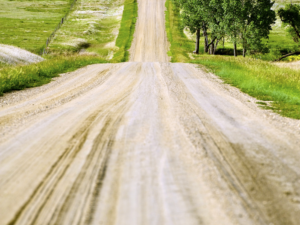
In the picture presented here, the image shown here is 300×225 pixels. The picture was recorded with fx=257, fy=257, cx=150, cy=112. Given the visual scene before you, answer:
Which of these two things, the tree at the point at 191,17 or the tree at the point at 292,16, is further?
the tree at the point at 292,16

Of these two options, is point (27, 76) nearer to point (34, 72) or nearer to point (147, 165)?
point (34, 72)

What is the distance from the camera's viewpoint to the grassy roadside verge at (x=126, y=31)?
3750cm

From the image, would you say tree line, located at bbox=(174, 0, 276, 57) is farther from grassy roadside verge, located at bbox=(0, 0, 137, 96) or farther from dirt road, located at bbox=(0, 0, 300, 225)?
dirt road, located at bbox=(0, 0, 300, 225)

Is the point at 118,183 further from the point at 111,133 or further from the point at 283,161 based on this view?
the point at 283,161

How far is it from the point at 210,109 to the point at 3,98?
7010mm

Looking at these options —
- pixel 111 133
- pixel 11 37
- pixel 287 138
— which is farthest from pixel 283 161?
pixel 11 37

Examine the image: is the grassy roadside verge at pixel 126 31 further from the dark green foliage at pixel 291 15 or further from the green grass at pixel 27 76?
the dark green foliage at pixel 291 15

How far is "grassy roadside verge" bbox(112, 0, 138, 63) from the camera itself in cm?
3750

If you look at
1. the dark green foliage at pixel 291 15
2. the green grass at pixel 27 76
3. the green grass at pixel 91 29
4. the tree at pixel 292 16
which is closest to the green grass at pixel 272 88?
the green grass at pixel 27 76

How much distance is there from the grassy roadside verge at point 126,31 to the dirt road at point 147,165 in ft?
90.9

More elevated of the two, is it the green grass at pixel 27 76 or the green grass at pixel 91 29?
the green grass at pixel 91 29

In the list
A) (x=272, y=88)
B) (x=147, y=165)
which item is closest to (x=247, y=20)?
(x=272, y=88)

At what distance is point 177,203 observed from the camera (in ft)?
9.35

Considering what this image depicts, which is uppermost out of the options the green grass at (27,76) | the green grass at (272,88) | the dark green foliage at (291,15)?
the dark green foliage at (291,15)
